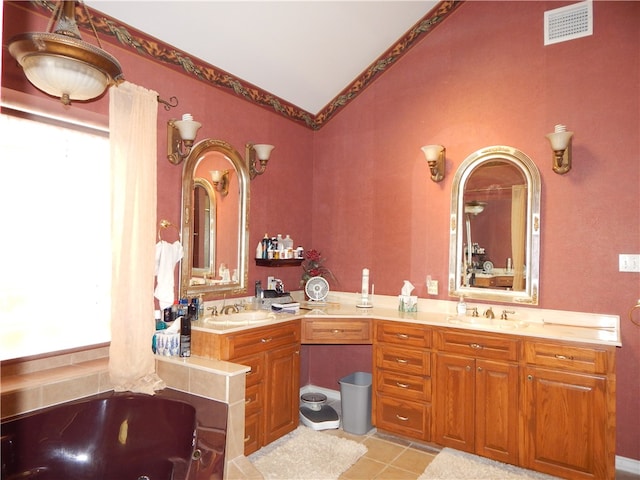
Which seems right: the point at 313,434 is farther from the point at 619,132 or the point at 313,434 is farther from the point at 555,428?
the point at 619,132

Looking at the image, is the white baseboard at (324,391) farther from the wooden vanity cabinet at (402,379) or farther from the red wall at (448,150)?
the wooden vanity cabinet at (402,379)

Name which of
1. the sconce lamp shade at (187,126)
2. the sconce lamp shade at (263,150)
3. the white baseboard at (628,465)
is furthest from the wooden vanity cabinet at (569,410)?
the sconce lamp shade at (187,126)

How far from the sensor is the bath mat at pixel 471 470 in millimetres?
2604

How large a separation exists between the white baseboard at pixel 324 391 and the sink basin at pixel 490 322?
1407 millimetres

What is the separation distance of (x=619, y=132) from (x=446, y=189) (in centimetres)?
118

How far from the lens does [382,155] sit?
150 inches

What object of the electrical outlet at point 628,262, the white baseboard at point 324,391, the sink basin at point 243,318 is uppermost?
the electrical outlet at point 628,262

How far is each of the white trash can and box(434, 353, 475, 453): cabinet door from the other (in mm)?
527

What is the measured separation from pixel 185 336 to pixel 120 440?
0.69 meters

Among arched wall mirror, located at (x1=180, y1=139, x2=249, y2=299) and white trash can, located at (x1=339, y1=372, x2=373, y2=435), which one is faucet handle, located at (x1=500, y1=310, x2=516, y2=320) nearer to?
white trash can, located at (x1=339, y1=372, x2=373, y2=435)

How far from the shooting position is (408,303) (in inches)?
135

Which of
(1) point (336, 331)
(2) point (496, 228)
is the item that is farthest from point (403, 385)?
(2) point (496, 228)

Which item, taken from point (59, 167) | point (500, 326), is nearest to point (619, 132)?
point (500, 326)

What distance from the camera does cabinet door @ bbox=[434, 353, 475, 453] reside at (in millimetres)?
2811
